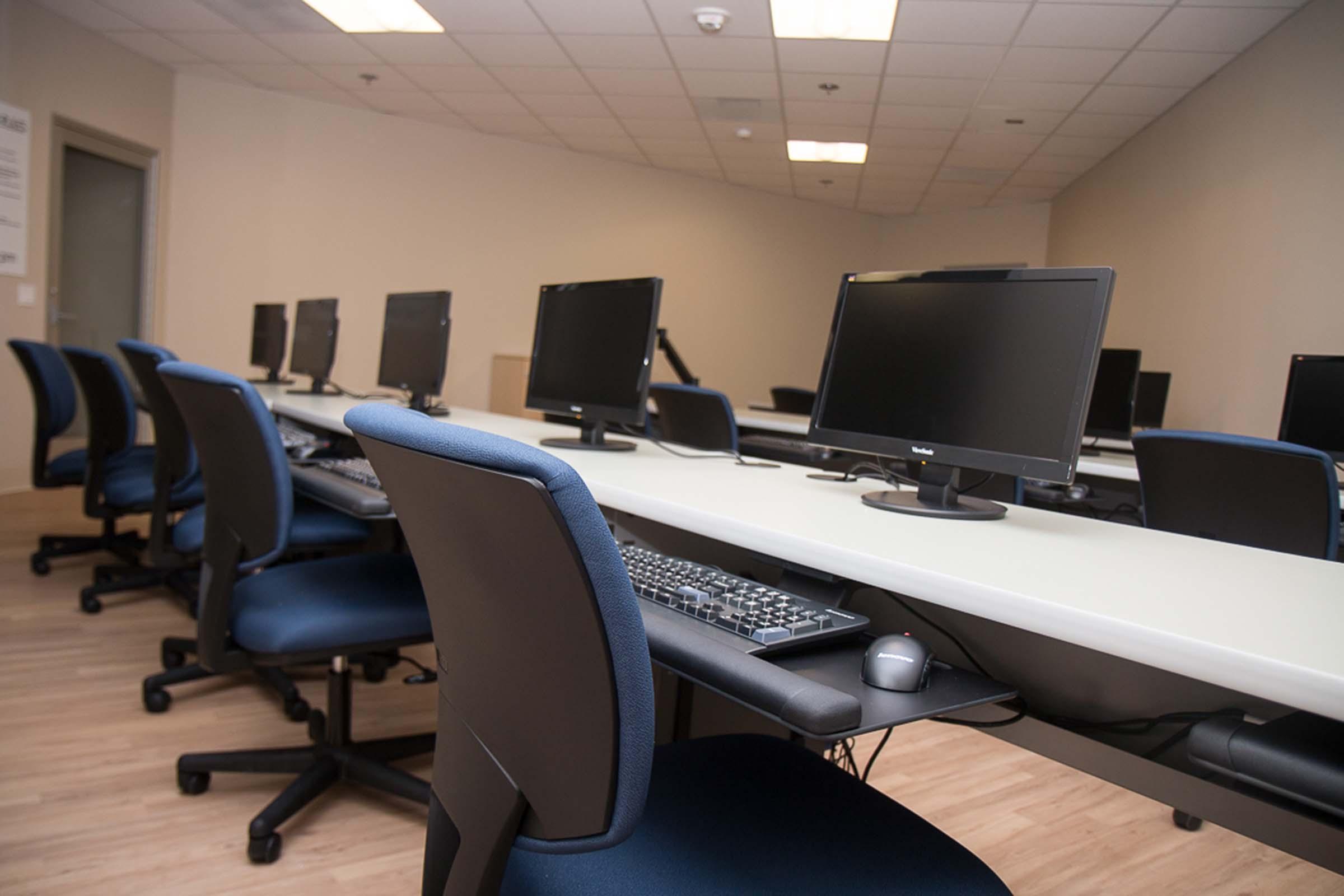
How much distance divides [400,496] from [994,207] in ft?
31.3

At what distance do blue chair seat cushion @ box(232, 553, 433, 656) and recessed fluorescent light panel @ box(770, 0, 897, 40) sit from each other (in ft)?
12.1

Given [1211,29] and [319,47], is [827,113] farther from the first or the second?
[319,47]

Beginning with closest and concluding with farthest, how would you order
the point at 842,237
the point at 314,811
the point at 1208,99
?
the point at 314,811, the point at 1208,99, the point at 842,237

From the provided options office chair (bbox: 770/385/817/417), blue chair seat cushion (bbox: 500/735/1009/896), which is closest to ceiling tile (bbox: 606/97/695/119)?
office chair (bbox: 770/385/817/417)

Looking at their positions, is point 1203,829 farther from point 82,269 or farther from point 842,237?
point 842,237

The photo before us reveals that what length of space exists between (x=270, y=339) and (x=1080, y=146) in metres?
5.63

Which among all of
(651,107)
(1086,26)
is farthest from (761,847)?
(651,107)

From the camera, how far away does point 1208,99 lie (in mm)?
5129

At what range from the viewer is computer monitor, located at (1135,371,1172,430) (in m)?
4.85

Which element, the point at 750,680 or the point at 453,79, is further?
the point at 453,79

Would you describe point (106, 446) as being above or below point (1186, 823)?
above

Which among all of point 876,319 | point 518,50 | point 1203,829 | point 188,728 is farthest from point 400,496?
point 518,50

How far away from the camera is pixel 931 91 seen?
219 inches

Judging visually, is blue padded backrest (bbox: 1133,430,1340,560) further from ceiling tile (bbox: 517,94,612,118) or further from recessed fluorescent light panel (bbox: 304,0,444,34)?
ceiling tile (bbox: 517,94,612,118)
